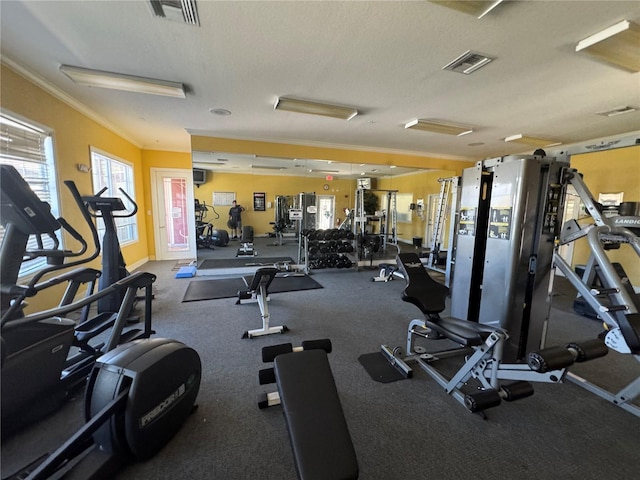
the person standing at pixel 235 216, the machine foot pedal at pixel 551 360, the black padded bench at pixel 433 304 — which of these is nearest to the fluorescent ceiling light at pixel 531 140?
the black padded bench at pixel 433 304

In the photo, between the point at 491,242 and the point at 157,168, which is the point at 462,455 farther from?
the point at 157,168

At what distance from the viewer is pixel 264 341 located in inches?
106

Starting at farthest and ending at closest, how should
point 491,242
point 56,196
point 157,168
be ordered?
point 157,168, point 56,196, point 491,242

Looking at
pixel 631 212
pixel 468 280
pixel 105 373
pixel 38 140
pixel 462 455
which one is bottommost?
pixel 462 455

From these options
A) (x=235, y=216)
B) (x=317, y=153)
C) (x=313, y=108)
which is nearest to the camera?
(x=313, y=108)

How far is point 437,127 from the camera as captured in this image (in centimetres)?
441

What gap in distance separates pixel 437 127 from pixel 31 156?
5.53 meters

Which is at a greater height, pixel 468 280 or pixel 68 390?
pixel 468 280

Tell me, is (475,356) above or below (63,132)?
below

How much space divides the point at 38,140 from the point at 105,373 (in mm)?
3220

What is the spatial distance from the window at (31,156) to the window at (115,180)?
68 cm

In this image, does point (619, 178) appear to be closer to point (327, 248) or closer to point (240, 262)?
point (327, 248)

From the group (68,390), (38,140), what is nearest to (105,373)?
(68,390)

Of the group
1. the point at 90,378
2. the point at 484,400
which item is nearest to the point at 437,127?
the point at 484,400
